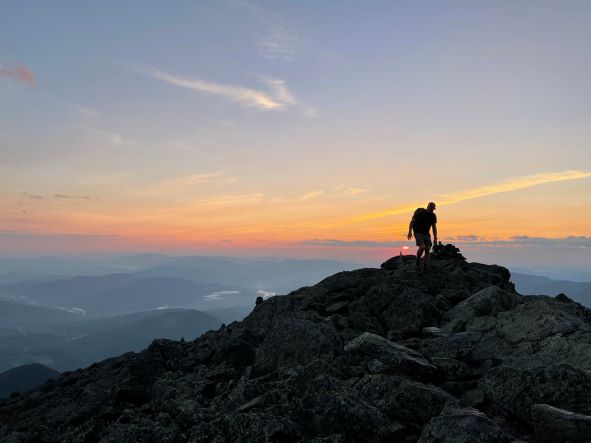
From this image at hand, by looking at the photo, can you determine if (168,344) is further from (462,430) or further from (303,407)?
(462,430)

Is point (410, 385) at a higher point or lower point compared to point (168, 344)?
higher

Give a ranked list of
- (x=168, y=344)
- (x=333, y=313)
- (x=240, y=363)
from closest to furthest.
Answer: (x=240, y=363) < (x=333, y=313) < (x=168, y=344)

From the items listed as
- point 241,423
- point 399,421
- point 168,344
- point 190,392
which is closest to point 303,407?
point 241,423

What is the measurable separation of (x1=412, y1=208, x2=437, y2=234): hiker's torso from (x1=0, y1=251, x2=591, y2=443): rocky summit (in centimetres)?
295

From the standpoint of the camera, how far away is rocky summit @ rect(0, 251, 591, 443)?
10.2 m

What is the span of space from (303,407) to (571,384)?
23.2ft

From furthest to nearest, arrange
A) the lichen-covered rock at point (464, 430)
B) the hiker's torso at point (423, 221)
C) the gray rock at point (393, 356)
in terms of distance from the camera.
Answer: the hiker's torso at point (423, 221) < the gray rock at point (393, 356) < the lichen-covered rock at point (464, 430)

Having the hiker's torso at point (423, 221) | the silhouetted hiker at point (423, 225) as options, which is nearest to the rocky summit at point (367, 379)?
the silhouetted hiker at point (423, 225)

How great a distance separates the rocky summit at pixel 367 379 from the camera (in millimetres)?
10188

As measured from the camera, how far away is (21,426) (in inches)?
805

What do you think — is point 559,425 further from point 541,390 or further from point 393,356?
point 393,356

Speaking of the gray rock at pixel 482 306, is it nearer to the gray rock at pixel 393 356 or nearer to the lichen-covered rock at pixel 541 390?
the gray rock at pixel 393 356

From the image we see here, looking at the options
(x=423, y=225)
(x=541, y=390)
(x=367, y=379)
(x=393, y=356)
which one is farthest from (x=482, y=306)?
(x=367, y=379)

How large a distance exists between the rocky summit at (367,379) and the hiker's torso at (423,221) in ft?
9.68
